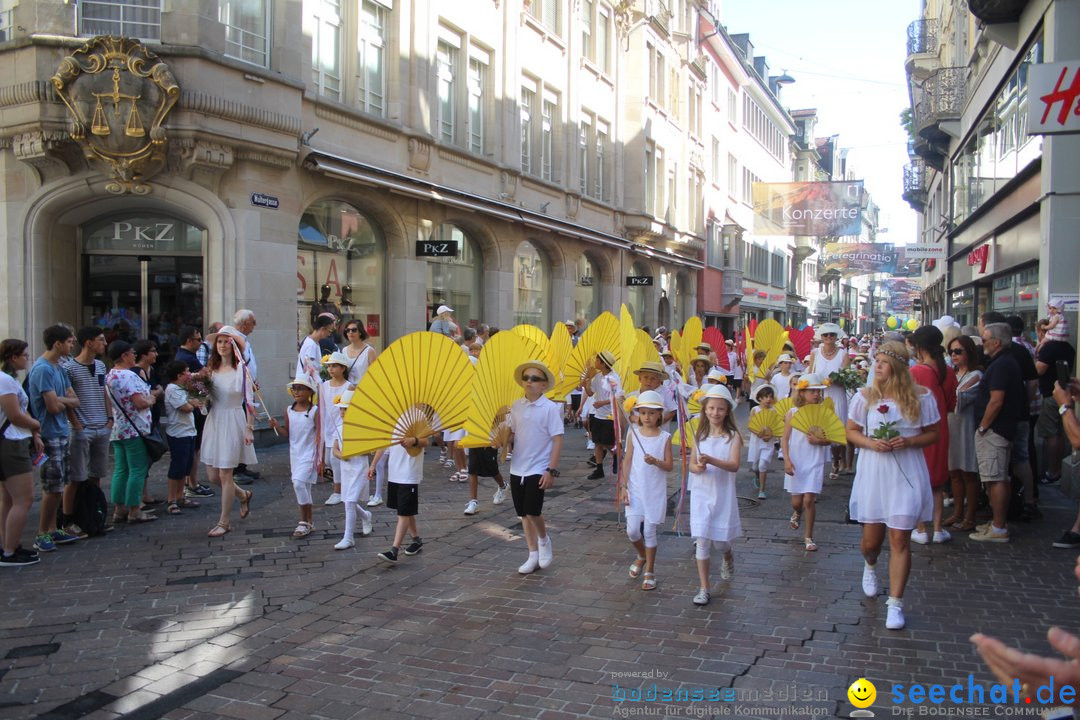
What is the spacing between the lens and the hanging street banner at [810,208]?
1025 inches

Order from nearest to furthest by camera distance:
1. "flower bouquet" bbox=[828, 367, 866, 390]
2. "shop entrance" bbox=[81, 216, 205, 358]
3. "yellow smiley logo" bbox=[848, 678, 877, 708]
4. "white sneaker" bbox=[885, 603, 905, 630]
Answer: "yellow smiley logo" bbox=[848, 678, 877, 708] → "white sneaker" bbox=[885, 603, 905, 630] → "flower bouquet" bbox=[828, 367, 866, 390] → "shop entrance" bbox=[81, 216, 205, 358]

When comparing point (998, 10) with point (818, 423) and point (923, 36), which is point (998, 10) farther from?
point (923, 36)

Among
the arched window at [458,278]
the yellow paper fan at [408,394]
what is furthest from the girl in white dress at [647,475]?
the arched window at [458,278]

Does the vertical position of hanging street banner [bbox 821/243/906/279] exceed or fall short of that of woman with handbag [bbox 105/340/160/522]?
it exceeds it

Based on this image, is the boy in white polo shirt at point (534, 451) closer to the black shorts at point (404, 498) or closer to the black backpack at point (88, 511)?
the black shorts at point (404, 498)

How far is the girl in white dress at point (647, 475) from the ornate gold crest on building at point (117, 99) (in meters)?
9.16

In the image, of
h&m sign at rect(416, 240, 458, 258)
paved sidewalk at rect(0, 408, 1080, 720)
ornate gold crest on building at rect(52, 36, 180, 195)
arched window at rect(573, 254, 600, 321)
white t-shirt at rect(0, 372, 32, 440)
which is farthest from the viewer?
arched window at rect(573, 254, 600, 321)

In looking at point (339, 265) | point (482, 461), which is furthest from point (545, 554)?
point (339, 265)

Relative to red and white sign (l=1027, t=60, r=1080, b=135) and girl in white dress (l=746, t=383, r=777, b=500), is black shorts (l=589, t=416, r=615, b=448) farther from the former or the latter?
red and white sign (l=1027, t=60, r=1080, b=135)

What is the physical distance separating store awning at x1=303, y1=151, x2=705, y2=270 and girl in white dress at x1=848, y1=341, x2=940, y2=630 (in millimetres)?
11105

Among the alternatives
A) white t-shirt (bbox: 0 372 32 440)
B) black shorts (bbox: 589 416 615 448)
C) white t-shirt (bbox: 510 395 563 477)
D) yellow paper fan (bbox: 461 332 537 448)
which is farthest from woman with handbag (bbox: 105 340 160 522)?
black shorts (bbox: 589 416 615 448)

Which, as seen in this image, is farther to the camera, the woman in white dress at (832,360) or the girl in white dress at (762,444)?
the woman in white dress at (832,360)

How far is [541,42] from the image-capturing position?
76.5 ft

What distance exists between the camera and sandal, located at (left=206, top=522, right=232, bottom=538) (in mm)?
7648
